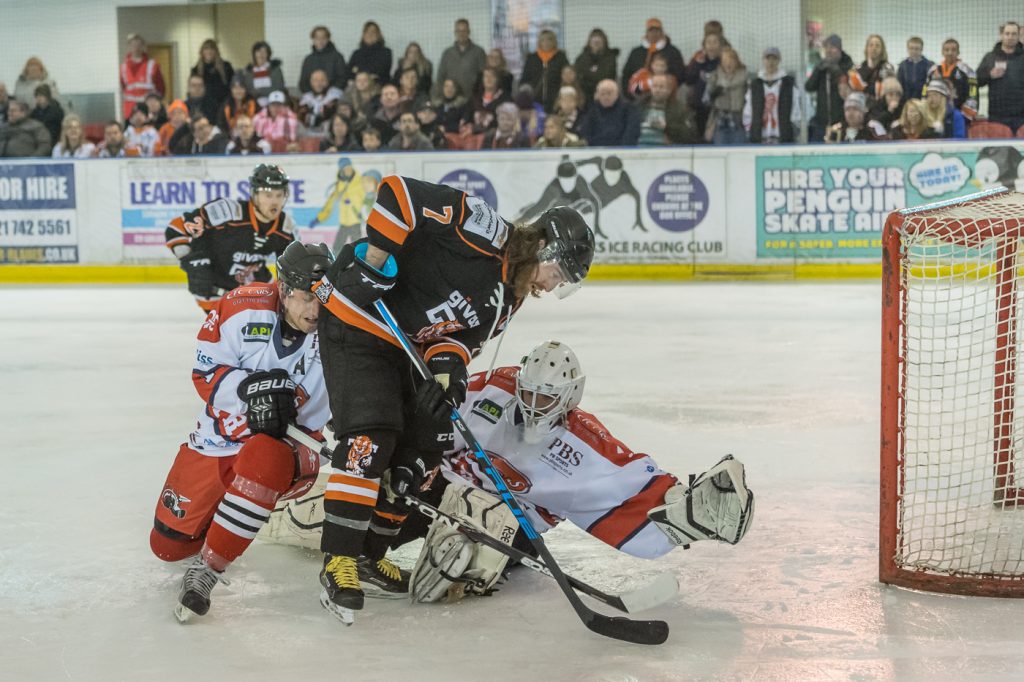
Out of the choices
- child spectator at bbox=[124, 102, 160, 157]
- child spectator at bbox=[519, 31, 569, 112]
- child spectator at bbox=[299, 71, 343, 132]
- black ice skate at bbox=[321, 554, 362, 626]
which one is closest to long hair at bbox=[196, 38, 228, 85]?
child spectator at bbox=[124, 102, 160, 157]

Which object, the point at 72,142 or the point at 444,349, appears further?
the point at 72,142

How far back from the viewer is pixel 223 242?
5.72 m

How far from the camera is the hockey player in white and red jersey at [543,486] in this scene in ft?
8.36

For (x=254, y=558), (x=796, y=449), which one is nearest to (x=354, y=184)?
(x=796, y=449)

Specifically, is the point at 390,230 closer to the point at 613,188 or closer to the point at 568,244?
the point at 568,244

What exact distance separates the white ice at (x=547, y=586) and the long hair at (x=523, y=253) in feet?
2.16

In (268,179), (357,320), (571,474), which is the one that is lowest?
(571,474)

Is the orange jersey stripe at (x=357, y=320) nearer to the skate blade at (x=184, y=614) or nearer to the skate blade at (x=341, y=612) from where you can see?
the skate blade at (x=341, y=612)

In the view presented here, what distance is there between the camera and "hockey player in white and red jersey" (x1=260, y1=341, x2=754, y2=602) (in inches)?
100

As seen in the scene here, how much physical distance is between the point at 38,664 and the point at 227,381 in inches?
28.3

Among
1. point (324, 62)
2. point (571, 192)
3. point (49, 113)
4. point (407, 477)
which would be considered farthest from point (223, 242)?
point (49, 113)

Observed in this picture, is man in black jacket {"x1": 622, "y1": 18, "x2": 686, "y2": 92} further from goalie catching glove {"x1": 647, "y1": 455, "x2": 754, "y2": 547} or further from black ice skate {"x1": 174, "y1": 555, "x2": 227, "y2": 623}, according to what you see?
black ice skate {"x1": 174, "y1": 555, "x2": 227, "y2": 623}

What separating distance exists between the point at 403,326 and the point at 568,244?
1.38 ft

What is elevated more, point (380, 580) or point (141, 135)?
point (141, 135)
